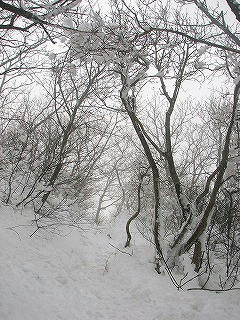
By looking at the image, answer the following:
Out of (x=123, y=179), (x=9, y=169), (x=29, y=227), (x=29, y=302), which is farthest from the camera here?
(x=123, y=179)

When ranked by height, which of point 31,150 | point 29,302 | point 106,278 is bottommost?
point 29,302

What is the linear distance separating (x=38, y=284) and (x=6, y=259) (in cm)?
79

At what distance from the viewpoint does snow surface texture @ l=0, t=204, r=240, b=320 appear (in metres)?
4.51

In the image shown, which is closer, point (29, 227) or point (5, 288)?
point (5, 288)

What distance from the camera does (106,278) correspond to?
6719 mm

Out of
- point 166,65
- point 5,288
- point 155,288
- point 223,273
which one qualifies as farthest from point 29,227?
point 166,65

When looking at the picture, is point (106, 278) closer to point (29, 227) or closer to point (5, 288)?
point (29, 227)

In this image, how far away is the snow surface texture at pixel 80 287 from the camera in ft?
14.8

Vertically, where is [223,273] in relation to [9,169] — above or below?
below

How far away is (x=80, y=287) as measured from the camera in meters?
5.80

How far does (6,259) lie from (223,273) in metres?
4.98

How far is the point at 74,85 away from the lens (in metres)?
9.64

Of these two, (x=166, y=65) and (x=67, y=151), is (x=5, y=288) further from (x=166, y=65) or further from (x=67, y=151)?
(x=166, y=65)

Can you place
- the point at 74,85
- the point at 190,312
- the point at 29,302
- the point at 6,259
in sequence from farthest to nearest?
the point at 74,85 → the point at 6,259 → the point at 190,312 → the point at 29,302
